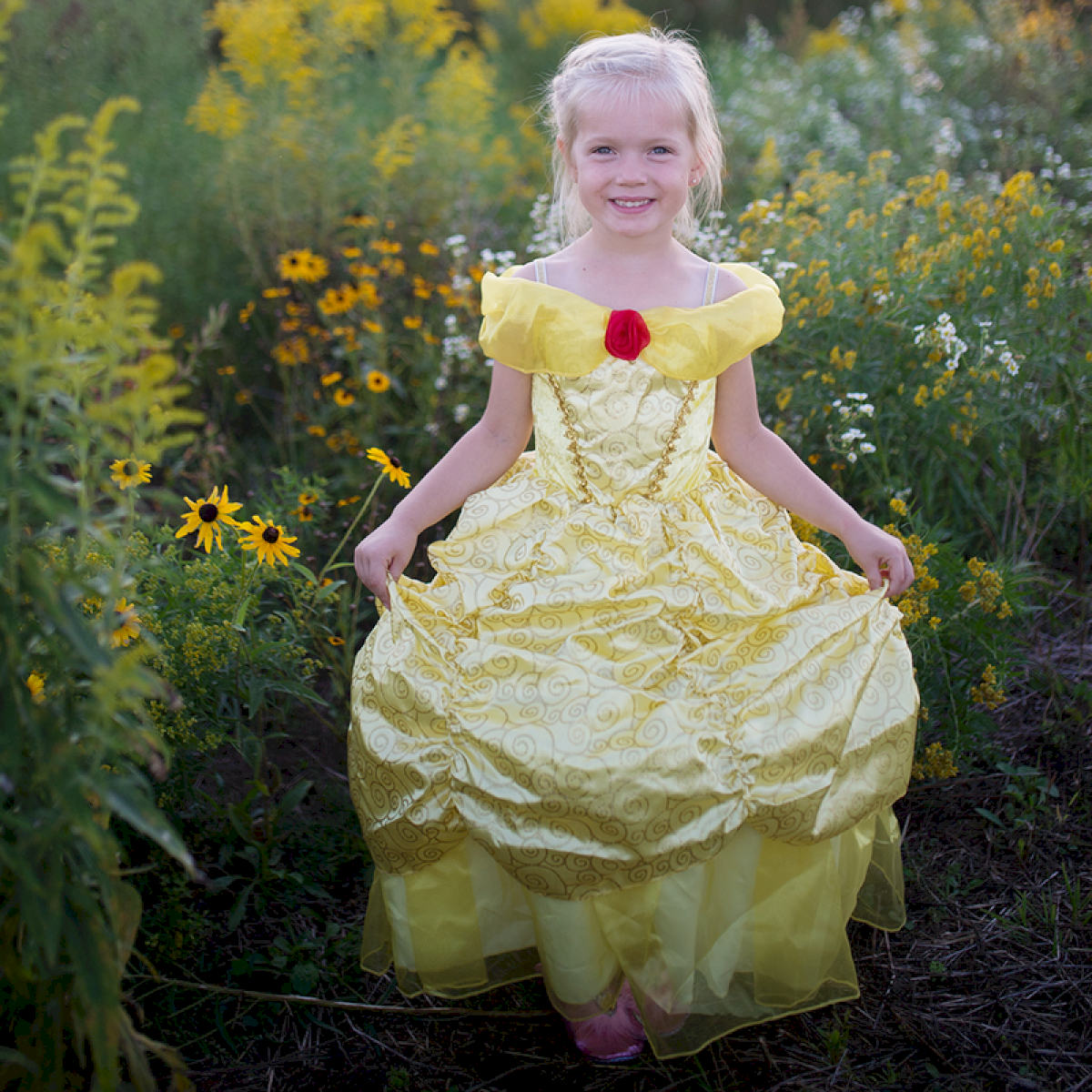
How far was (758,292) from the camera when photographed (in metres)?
1.69

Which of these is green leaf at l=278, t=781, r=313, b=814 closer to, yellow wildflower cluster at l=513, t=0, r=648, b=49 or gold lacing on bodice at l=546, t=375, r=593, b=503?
gold lacing on bodice at l=546, t=375, r=593, b=503

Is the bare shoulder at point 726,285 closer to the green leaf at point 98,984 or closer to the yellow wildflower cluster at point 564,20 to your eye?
the green leaf at point 98,984

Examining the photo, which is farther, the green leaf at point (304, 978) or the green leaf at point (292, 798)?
the green leaf at point (292, 798)

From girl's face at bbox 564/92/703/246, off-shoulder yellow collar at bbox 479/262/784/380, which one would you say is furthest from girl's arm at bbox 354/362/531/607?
girl's face at bbox 564/92/703/246

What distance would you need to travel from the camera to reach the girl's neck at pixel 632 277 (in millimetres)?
1709

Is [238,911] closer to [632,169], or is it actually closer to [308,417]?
[632,169]

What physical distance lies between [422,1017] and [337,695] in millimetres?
788

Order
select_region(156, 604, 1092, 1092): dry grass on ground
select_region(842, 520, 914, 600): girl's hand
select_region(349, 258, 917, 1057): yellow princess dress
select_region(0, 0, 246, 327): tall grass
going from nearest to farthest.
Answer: select_region(349, 258, 917, 1057): yellow princess dress
select_region(156, 604, 1092, 1092): dry grass on ground
select_region(842, 520, 914, 600): girl's hand
select_region(0, 0, 246, 327): tall grass

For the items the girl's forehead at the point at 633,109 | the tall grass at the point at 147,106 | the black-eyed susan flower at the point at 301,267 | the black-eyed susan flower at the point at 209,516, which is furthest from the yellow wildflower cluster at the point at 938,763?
the tall grass at the point at 147,106

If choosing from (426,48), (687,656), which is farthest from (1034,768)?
(426,48)

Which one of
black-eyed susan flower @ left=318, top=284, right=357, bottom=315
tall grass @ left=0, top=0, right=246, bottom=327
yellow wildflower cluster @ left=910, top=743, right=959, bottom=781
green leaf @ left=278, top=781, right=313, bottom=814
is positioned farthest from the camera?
tall grass @ left=0, top=0, right=246, bottom=327

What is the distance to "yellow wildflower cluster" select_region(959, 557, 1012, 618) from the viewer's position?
76.7 inches

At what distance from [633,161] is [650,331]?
10.5 inches

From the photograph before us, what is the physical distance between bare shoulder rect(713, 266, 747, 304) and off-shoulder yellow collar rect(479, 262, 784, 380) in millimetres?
33
